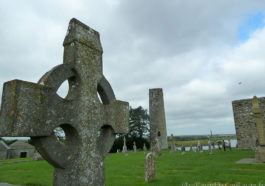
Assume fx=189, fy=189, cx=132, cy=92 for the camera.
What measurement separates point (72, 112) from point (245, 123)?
77.2ft

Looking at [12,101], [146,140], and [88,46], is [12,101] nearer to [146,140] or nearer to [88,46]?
[88,46]

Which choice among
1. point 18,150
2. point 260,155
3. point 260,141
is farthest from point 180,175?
point 18,150

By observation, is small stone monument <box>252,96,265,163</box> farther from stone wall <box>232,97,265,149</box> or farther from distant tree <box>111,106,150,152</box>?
distant tree <box>111,106,150,152</box>

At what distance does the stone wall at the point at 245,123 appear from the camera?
2061cm

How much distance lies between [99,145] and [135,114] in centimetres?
3818

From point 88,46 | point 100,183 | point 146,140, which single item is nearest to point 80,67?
point 88,46

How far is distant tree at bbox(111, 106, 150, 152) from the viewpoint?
35719 mm

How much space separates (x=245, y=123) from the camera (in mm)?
21438

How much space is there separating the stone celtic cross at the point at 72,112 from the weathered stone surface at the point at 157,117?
1103 inches

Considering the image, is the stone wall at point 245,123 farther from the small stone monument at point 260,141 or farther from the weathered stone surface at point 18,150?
the weathered stone surface at point 18,150

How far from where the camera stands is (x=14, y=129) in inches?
74.9

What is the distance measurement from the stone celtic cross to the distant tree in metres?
32.0

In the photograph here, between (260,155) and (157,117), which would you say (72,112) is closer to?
(260,155)

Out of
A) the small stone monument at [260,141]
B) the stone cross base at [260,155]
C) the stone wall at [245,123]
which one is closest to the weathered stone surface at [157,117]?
the stone wall at [245,123]
